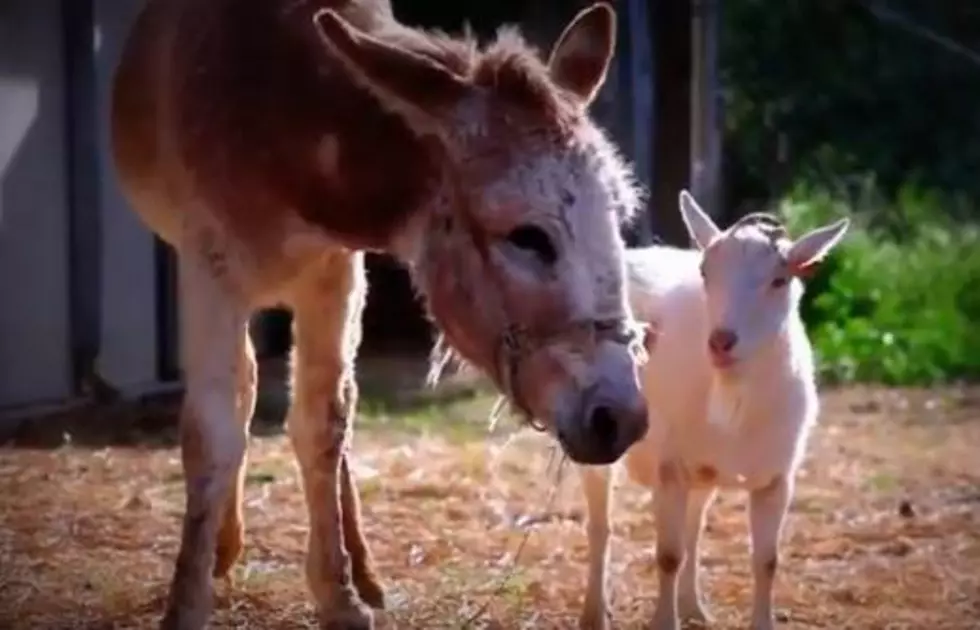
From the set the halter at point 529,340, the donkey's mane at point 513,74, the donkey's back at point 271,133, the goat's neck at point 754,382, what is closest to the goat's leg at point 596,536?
the goat's neck at point 754,382

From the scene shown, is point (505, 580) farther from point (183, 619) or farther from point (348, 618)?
→ point (183, 619)

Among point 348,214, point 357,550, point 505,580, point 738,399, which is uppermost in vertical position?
point 348,214

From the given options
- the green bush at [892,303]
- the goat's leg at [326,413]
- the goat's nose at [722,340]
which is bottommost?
the green bush at [892,303]

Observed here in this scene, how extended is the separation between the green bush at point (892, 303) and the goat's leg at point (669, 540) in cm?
536

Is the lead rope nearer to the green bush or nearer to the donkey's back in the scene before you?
the donkey's back

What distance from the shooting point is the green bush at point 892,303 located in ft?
33.9

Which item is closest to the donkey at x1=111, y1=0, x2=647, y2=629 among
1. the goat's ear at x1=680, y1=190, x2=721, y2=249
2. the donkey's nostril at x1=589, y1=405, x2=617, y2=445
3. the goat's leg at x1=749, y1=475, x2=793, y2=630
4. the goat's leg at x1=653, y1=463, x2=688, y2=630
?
the donkey's nostril at x1=589, y1=405, x2=617, y2=445

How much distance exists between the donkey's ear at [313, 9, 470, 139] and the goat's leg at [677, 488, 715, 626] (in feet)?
5.26

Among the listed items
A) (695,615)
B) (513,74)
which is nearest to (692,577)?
(695,615)

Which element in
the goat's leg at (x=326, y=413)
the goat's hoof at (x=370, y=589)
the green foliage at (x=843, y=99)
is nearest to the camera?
the goat's leg at (x=326, y=413)

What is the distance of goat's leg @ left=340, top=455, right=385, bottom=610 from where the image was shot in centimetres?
532

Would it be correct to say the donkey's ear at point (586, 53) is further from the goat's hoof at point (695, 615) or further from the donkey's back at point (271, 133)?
the goat's hoof at point (695, 615)

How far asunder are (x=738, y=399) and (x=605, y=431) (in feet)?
4.18

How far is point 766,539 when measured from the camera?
191 inches
